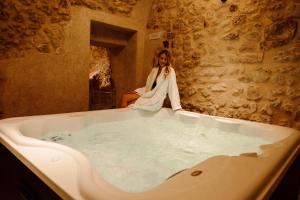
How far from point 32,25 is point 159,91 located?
1.69 metres

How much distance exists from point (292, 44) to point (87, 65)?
2435 millimetres

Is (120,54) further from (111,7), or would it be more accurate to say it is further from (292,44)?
(292,44)

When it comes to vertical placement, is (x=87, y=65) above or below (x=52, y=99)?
above

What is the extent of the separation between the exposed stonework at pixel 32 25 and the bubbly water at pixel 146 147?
126cm

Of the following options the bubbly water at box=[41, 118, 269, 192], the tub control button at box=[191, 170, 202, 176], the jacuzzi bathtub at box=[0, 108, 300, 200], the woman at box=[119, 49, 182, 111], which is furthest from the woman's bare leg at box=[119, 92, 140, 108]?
the tub control button at box=[191, 170, 202, 176]

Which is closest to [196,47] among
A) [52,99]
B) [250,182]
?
[52,99]

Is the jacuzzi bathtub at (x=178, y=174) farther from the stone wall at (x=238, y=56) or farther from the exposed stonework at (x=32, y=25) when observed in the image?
the exposed stonework at (x=32, y=25)

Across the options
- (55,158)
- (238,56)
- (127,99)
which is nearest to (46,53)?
(127,99)

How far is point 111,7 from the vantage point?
3199mm

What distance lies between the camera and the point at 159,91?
287cm

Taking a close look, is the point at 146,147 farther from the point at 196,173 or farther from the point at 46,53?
the point at 46,53

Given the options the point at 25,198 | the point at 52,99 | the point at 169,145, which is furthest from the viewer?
the point at 52,99

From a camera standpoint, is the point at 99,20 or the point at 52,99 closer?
the point at 52,99

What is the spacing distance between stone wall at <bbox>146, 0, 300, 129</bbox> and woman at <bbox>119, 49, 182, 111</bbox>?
328 mm
